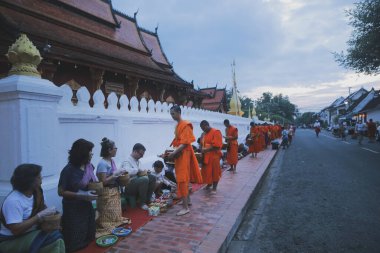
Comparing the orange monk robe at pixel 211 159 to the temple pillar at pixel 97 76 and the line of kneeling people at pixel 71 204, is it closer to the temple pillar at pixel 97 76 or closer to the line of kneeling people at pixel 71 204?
the line of kneeling people at pixel 71 204

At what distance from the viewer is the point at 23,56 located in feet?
11.0

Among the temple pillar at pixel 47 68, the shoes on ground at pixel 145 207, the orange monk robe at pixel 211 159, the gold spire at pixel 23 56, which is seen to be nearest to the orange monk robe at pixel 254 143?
the orange monk robe at pixel 211 159

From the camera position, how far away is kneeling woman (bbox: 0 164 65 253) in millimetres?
2422

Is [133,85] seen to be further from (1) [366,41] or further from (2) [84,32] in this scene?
(1) [366,41]

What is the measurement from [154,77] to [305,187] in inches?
315

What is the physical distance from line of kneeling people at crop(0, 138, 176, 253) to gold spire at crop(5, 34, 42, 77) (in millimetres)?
1084

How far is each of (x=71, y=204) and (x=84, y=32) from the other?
10.2m

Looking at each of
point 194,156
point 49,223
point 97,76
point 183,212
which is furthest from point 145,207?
point 97,76

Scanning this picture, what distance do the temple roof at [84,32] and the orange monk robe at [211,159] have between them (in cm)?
499

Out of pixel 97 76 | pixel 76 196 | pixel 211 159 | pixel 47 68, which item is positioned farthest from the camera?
pixel 97 76

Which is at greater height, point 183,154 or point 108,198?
point 183,154

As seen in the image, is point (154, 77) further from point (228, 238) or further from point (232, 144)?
point (228, 238)

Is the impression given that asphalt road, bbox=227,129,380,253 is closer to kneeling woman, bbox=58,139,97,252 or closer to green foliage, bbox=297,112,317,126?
kneeling woman, bbox=58,139,97,252

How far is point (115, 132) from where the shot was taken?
5.24 m
